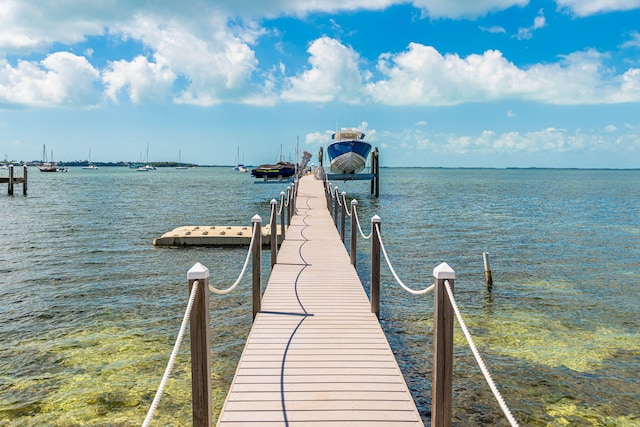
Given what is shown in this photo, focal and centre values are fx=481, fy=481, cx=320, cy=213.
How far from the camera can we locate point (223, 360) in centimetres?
824

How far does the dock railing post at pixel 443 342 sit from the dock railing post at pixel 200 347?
2014mm

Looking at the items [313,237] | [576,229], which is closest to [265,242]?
[313,237]

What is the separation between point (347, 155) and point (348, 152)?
0.32 metres

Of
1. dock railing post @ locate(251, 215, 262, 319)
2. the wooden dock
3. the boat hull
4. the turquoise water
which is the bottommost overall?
the turquoise water

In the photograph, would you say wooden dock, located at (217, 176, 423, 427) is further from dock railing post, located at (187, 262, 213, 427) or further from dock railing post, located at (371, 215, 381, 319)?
dock railing post, located at (187, 262, 213, 427)

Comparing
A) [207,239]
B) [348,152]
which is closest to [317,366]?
[207,239]

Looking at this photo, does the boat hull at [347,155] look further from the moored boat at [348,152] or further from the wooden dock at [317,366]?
the wooden dock at [317,366]

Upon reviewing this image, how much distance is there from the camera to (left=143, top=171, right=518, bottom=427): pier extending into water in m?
4.20

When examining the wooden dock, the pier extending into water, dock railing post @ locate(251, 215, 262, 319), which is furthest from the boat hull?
dock railing post @ locate(251, 215, 262, 319)

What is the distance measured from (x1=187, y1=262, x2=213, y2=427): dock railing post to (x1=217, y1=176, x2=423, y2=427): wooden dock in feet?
1.80

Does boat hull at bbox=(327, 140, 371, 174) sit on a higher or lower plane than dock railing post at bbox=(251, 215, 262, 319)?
higher

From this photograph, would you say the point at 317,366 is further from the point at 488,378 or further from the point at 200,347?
the point at 488,378

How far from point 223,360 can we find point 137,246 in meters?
12.9

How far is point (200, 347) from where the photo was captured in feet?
13.6
